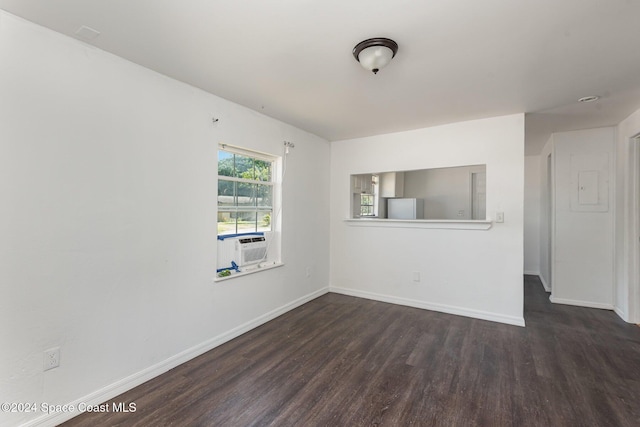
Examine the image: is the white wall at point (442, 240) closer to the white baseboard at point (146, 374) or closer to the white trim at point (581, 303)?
the white trim at point (581, 303)

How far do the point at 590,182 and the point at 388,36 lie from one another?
13.1 feet

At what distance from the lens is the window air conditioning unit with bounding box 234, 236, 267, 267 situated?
312cm

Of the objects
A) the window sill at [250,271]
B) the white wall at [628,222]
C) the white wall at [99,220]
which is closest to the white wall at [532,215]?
the white wall at [628,222]

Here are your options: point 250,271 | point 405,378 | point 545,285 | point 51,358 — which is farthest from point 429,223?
point 51,358

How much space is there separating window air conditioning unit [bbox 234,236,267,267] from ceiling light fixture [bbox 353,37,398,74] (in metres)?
2.14

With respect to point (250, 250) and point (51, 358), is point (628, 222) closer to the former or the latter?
point (250, 250)

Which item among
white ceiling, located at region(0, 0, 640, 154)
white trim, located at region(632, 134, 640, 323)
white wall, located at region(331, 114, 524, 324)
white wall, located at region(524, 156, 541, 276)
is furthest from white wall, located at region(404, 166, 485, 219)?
white ceiling, located at region(0, 0, 640, 154)

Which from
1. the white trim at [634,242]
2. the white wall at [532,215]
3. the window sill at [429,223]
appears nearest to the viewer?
the white trim at [634,242]

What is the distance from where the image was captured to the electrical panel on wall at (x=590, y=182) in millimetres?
3863

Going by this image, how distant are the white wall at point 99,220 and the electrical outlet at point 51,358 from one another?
28 millimetres

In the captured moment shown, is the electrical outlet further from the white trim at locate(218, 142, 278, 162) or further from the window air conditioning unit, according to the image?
the white trim at locate(218, 142, 278, 162)

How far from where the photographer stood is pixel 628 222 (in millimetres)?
3445

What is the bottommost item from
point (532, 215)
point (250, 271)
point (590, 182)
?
point (250, 271)

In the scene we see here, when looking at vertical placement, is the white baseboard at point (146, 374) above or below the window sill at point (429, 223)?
below
